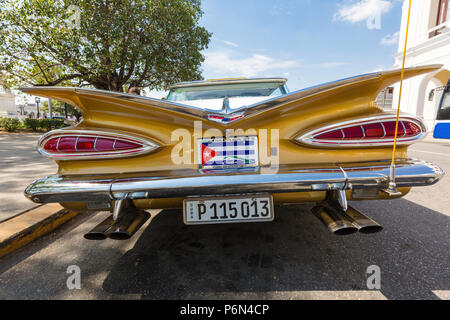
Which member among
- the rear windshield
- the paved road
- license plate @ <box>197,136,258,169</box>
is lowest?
the paved road

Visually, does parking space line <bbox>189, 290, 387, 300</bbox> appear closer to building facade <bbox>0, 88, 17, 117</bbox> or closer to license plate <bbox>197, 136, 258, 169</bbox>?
license plate <bbox>197, 136, 258, 169</bbox>

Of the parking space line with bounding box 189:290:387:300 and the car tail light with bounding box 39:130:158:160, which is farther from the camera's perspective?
the car tail light with bounding box 39:130:158:160

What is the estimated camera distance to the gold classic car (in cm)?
142

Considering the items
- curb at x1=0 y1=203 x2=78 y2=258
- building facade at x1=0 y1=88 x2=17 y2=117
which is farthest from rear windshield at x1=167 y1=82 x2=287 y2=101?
building facade at x1=0 y1=88 x2=17 y2=117

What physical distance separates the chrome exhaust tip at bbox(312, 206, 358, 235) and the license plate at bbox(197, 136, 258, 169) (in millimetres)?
552

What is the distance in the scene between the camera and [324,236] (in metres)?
2.16

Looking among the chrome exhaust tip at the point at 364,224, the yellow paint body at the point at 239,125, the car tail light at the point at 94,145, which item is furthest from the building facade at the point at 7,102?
the chrome exhaust tip at the point at 364,224

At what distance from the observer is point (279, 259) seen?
1.80 meters

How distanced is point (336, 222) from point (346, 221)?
0.19 feet

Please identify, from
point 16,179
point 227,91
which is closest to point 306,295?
point 227,91

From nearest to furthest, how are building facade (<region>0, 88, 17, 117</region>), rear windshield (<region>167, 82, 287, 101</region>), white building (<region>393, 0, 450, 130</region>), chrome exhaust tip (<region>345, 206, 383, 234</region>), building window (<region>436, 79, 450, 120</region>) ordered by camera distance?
chrome exhaust tip (<region>345, 206, 383, 234</region>), rear windshield (<region>167, 82, 287, 101</region>), building window (<region>436, 79, 450, 120</region>), white building (<region>393, 0, 450, 130</region>), building facade (<region>0, 88, 17, 117</region>)
